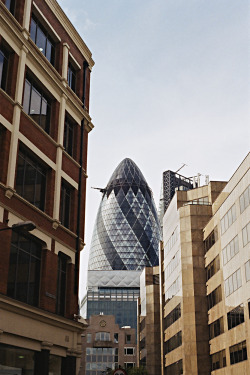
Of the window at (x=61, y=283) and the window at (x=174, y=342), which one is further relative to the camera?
the window at (x=174, y=342)

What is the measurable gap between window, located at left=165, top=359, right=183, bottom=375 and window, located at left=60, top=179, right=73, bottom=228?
49.0 metres

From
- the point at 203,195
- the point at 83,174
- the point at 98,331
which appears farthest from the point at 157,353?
the point at 83,174

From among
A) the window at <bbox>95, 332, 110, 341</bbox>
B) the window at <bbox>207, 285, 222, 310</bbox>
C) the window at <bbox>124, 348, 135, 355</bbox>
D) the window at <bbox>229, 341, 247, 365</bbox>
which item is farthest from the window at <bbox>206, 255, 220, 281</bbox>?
the window at <bbox>124, 348, 135, 355</bbox>

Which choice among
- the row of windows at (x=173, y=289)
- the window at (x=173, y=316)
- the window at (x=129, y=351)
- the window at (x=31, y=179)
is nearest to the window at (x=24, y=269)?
the window at (x=31, y=179)

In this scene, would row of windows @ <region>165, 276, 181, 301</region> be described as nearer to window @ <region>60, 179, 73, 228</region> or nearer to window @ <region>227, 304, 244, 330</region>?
window @ <region>227, 304, 244, 330</region>

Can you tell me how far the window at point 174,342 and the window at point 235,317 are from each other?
54.1ft

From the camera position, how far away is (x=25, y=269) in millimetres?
22141

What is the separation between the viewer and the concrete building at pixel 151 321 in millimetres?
100188

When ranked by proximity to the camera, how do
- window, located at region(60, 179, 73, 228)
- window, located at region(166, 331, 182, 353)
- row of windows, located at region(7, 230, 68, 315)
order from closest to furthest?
row of windows, located at region(7, 230, 68, 315) < window, located at region(60, 179, 73, 228) < window, located at region(166, 331, 182, 353)

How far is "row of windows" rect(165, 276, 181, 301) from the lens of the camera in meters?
72.3

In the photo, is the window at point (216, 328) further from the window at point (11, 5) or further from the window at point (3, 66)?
the window at point (11, 5)

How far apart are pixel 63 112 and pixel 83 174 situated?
396 cm

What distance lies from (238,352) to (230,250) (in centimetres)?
1062

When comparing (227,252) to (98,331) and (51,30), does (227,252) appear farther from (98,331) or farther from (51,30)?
(98,331)
